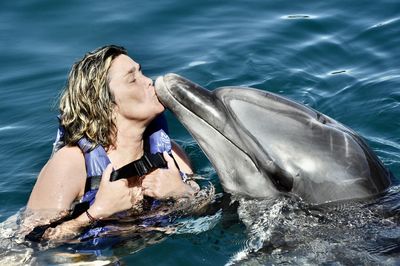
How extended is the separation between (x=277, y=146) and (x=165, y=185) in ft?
4.77

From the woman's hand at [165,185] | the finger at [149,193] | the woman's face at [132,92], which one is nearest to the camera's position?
the woman's face at [132,92]

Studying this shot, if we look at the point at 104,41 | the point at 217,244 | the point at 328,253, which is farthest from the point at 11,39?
the point at 328,253

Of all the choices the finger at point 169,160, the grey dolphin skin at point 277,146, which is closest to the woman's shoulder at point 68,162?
the finger at point 169,160

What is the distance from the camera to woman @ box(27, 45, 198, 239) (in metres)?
7.91

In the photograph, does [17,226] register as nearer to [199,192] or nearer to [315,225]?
[199,192]

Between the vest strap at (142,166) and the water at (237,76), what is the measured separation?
2.27ft

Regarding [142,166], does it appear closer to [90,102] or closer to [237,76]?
[90,102]

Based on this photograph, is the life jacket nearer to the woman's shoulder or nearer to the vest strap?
the woman's shoulder

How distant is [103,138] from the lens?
831cm

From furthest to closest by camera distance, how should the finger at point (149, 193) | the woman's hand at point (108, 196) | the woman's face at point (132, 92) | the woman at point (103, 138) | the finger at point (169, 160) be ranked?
Answer: 1. the finger at point (169, 160)
2. the finger at point (149, 193)
3. the woman's face at point (132, 92)
4. the woman at point (103, 138)
5. the woman's hand at point (108, 196)

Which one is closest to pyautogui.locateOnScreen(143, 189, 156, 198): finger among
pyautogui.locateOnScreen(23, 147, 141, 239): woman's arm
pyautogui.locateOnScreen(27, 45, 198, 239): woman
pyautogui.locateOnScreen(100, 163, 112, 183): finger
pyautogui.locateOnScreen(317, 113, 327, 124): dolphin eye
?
pyautogui.locateOnScreen(27, 45, 198, 239): woman

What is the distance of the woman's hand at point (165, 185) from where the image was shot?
324 inches

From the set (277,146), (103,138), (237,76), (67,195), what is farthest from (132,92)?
(237,76)

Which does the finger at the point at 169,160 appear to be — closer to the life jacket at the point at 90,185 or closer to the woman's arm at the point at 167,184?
the woman's arm at the point at 167,184
